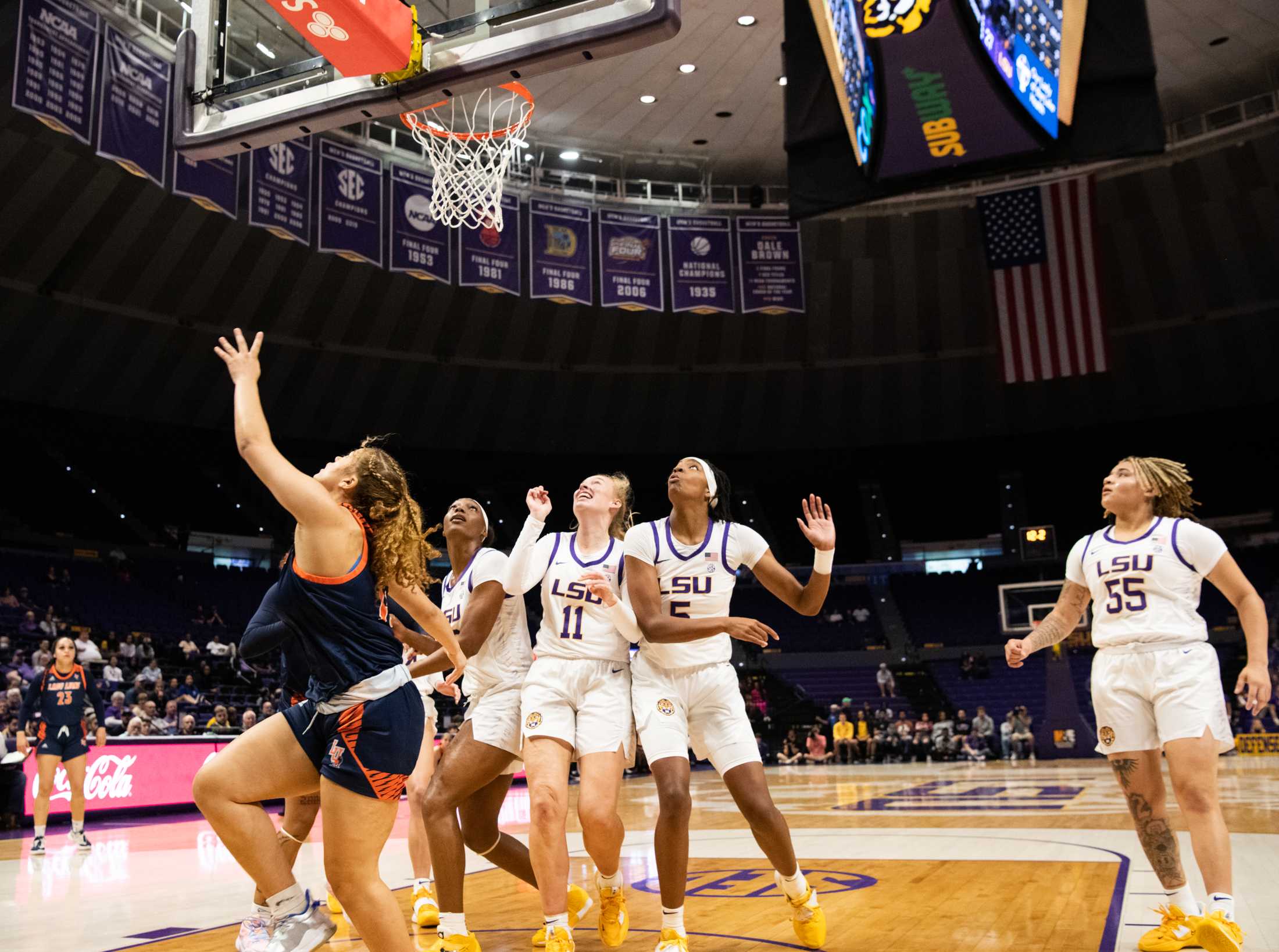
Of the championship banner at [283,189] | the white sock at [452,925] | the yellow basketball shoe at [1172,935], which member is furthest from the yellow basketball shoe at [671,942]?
the championship banner at [283,189]

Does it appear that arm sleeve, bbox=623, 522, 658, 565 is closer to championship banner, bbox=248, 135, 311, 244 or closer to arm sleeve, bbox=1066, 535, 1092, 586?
arm sleeve, bbox=1066, 535, 1092, 586

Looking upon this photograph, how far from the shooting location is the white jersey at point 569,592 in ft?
17.5

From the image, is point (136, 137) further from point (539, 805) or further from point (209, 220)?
point (539, 805)

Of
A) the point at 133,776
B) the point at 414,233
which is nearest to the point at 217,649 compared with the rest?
the point at 133,776

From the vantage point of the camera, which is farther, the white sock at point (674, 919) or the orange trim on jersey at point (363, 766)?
the white sock at point (674, 919)

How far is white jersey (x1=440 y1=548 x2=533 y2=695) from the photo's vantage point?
18.4 ft

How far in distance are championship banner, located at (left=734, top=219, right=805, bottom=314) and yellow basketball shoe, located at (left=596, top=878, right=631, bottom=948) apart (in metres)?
16.5

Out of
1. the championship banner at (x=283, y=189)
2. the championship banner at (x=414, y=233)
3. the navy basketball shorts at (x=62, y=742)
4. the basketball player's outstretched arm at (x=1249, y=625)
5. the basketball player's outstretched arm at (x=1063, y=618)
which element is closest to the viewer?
the basketball player's outstretched arm at (x=1249, y=625)

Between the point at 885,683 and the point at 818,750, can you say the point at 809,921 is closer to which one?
the point at 818,750

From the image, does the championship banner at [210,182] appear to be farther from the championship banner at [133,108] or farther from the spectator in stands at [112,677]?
the spectator in stands at [112,677]

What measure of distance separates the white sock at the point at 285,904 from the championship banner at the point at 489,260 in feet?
52.0

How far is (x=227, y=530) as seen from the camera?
31844mm

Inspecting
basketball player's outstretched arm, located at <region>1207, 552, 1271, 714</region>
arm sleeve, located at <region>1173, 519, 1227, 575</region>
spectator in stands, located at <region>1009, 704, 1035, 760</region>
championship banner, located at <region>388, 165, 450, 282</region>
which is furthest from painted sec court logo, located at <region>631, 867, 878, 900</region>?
spectator in stands, located at <region>1009, 704, 1035, 760</region>

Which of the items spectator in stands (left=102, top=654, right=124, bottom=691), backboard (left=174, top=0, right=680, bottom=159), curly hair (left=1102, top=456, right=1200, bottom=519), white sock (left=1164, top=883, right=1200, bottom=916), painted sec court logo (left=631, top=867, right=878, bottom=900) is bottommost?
painted sec court logo (left=631, top=867, right=878, bottom=900)
